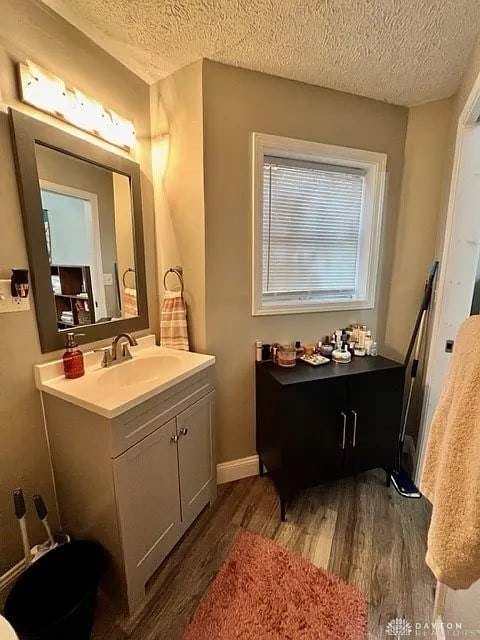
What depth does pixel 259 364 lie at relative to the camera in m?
1.84

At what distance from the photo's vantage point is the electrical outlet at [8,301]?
114 cm

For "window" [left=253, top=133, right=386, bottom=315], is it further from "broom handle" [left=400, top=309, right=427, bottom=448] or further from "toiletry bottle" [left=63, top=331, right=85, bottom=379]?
"toiletry bottle" [left=63, top=331, right=85, bottom=379]

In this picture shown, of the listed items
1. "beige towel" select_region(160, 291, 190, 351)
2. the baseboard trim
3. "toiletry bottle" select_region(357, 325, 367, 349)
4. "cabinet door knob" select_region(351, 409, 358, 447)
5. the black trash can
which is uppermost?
"beige towel" select_region(160, 291, 190, 351)

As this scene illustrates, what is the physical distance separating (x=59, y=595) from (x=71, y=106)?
79.7 inches

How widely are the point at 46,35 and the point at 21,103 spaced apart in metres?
0.34

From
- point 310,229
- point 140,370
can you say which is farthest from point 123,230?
point 310,229

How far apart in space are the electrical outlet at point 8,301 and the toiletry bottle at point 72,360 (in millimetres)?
235

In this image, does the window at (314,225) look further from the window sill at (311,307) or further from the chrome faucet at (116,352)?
the chrome faucet at (116,352)

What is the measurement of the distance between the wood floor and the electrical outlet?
131 centimetres

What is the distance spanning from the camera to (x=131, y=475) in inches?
45.2

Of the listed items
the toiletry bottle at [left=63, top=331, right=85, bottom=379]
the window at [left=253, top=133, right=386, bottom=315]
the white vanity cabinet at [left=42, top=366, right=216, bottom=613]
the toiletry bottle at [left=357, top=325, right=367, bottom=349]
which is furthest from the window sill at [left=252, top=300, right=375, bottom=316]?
the toiletry bottle at [left=63, top=331, right=85, bottom=379]

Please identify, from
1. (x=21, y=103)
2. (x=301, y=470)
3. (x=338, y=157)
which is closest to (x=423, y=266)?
(x=338, y=157)

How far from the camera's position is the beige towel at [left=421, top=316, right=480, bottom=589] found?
0.57 meters

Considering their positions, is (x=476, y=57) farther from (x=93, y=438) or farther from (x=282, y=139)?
(x=93, y=438)
